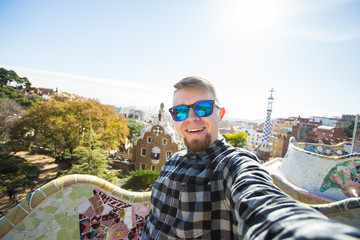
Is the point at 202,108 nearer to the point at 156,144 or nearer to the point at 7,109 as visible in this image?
the point at 156,144

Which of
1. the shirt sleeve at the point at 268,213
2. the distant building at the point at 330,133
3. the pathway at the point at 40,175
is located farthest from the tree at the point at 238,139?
the distant building at the point at 330,133

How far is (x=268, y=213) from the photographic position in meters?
0.75

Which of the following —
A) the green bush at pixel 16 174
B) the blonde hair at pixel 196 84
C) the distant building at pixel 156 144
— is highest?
the blonde hair at pixel 196 84

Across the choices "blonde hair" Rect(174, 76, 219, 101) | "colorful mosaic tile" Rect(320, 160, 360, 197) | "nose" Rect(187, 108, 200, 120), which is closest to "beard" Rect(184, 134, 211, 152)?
"nose" Rect(187, 108, 200, 120)

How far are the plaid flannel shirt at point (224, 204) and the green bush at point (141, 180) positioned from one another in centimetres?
1244

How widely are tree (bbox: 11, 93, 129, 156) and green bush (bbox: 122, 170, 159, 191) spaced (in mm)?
4104

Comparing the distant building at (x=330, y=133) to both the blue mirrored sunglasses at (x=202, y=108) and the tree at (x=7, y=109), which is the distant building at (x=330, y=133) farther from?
the tree at (x=7, y=109)

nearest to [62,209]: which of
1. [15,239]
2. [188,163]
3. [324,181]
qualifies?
[15,239]

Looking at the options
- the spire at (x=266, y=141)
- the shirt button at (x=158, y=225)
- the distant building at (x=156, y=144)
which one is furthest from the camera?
the spire at (x=266, y=141)

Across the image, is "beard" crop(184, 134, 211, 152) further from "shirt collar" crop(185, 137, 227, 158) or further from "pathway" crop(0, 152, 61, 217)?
"pathway" crop(0, 152, 61, 217)

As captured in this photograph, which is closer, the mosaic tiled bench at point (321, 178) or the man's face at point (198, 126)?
the man's face at point (198, 126)

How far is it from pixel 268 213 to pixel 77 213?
276 cm

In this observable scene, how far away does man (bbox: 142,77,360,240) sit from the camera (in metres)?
0.65

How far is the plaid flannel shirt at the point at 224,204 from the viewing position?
2.17ft
